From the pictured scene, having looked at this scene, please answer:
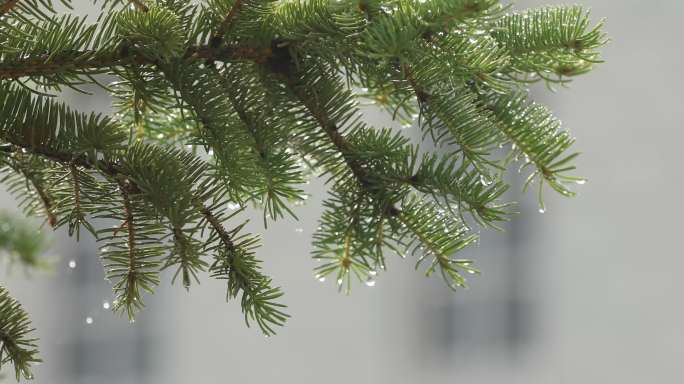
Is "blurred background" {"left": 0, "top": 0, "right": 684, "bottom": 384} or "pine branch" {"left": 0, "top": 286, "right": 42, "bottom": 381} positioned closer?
"pine branch" {"left": 0, "top": 286, "right": 42, "bottom": 381}

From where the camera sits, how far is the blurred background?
3.32 metres

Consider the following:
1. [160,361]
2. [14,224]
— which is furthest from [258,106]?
[160,361]

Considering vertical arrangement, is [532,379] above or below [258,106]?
below

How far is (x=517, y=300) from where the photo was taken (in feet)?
11.3

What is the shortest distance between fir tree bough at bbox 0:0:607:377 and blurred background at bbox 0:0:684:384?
2778 millimetres

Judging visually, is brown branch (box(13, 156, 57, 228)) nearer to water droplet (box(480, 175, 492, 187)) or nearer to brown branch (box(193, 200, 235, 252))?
brown branch (box(193, 200, 235, 252))

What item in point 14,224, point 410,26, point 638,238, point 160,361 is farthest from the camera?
point 160,361

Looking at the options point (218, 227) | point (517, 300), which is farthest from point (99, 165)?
point (517, 300)

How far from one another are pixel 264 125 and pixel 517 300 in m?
3.22

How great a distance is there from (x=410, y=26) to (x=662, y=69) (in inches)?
132

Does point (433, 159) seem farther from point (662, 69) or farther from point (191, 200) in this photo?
point (662, 69)

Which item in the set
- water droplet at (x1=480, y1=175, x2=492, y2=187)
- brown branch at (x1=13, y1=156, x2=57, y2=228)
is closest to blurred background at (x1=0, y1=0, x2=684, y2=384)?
brown branch at (x1=13, y1=156, x2=57, y2=228)

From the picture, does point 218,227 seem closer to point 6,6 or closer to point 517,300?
point 6,6

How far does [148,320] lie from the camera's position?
3740 mm
